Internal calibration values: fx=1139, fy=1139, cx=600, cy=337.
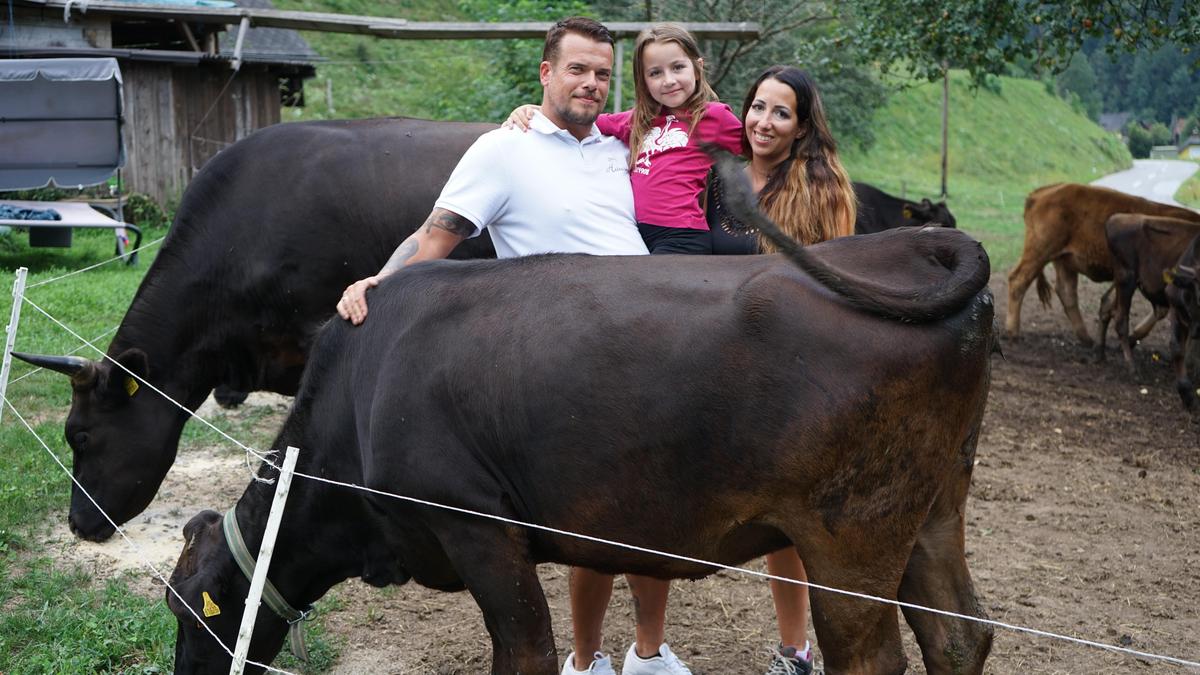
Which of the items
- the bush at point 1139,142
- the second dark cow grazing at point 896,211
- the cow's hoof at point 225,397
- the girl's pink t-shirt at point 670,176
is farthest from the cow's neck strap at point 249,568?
the bush at point 1139,142

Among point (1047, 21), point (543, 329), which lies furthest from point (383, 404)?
point (1047, 21)

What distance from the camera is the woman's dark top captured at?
13.5ft

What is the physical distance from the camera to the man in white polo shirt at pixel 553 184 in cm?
389

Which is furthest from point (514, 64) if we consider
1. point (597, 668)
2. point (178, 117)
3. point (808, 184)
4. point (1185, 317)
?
point (597, 668)

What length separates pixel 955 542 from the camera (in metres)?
3.51

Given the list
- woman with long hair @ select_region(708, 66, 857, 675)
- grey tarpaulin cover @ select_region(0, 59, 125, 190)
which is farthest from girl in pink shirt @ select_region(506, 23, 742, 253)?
grey tarpaulin cover @ select_region(0, 59, 125, 190)

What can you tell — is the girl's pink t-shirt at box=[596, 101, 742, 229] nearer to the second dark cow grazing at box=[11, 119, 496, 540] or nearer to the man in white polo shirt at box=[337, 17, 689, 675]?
the man in white polo shirt at box=[337, 17, 689, 675]

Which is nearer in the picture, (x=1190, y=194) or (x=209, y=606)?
(x=209, y=606)

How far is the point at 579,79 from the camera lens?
3.97 metres

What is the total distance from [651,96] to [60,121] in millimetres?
13048

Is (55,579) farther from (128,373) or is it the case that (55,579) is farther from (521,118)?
(521,118)

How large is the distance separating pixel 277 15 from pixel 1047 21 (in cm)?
744

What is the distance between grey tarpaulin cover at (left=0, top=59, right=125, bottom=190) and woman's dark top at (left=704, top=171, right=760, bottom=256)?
41.0 ft

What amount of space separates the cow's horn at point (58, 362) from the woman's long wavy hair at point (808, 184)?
340 centimetres
